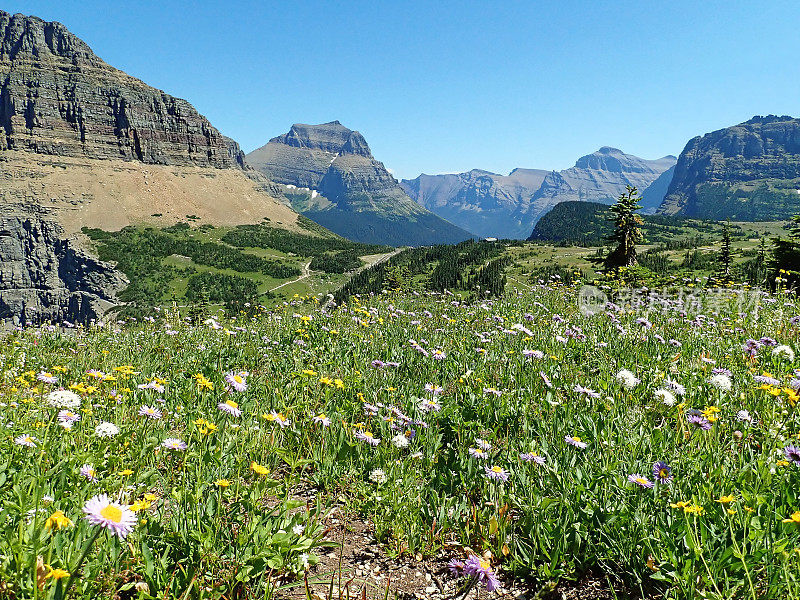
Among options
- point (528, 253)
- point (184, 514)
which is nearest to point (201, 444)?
point (184, 514)

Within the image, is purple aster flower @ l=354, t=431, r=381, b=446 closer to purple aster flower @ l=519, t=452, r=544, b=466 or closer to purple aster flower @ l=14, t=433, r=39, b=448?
purple aster flower @ l=519, t=452, r=544, b=466

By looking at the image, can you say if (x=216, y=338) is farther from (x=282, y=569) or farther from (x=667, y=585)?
(x=667, y=585)

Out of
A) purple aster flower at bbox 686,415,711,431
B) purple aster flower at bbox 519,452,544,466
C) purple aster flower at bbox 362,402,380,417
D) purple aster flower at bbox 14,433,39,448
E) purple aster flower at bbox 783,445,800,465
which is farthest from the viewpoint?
purple aster flower at bbox 362,402,380,417

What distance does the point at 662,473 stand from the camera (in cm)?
310

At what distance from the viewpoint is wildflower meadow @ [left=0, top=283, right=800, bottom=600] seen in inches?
102

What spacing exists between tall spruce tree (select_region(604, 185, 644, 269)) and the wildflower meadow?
3847 cm

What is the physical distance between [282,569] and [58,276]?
237 meters

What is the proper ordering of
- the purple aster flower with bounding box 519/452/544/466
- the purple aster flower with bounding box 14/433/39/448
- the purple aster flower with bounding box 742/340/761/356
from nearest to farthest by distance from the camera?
the purple aster flower with bounding box 14/433/39/448 → the purple aster flower with bounding box 519/452/544/466 → the purple aster flower with bounding box 742/340/761/356

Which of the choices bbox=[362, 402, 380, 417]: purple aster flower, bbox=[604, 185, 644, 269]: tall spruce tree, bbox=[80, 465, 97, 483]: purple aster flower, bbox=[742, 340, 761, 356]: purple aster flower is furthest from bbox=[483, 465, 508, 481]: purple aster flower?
bbox=[604, 185, 644, 269]: tall spruce tree

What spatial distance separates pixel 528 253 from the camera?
557 feet

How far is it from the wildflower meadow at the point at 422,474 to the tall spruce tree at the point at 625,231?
3847cm

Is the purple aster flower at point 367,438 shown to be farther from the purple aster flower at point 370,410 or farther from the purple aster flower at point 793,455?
the purple aster flower at point 793,455

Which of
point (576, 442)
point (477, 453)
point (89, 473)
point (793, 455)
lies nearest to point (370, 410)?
point (477, 453)

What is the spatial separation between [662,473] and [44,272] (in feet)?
799
